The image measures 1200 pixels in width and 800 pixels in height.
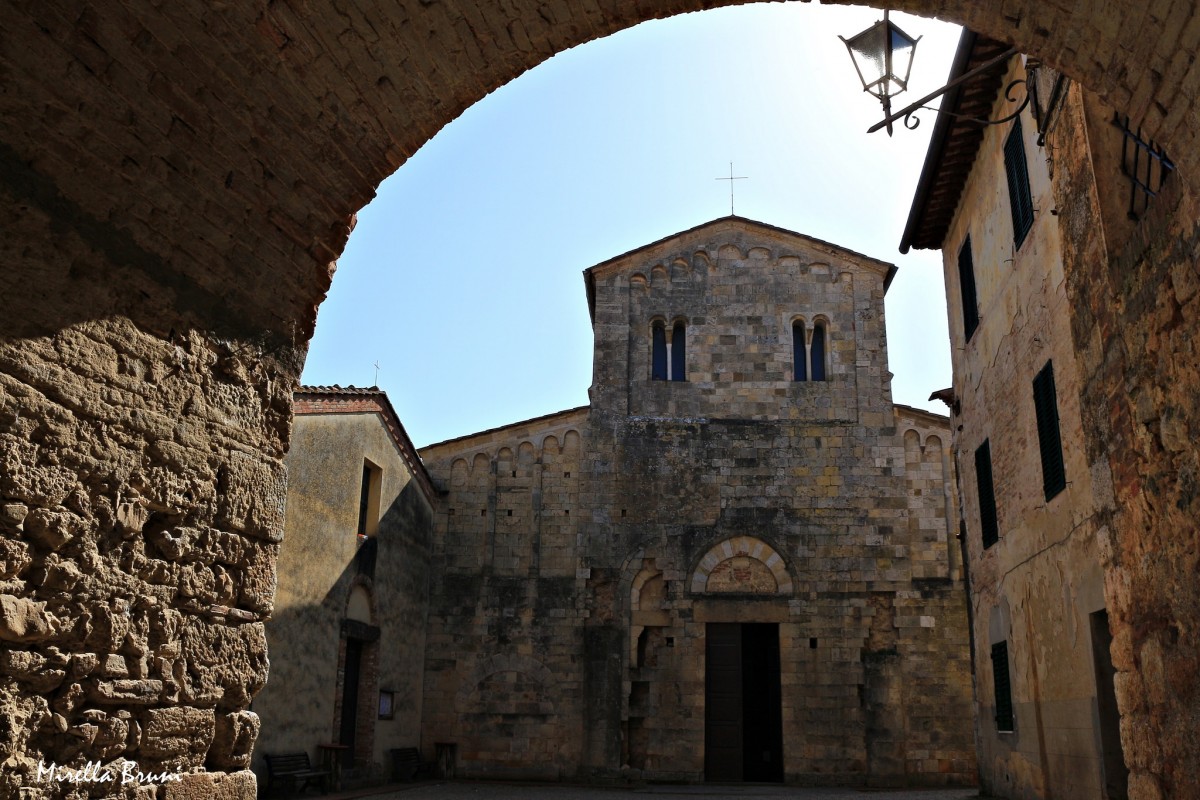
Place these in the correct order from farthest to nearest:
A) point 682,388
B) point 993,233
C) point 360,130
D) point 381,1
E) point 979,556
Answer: point 682,388 < point 979,556 < point 993,233 < point 360,130 < point 381,1

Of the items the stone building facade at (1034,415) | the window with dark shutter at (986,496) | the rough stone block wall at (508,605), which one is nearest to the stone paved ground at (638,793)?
the rough stone block wall at (508,605)

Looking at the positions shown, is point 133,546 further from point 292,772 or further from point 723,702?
point 723,702

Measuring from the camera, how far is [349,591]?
14672mm

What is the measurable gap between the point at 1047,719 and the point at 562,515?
34.3 feet

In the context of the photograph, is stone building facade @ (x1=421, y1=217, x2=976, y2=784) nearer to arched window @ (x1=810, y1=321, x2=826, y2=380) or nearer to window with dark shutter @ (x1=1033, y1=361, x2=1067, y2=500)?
arched window @ (x1=810, y1=321, x2=826, y2=380)

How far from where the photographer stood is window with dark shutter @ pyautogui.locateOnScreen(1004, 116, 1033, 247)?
9.39 meters

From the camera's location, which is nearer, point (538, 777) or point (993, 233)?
point (993, 233)

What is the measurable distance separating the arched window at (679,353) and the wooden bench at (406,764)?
8.24 metres

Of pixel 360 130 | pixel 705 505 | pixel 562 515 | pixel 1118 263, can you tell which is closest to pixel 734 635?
pixel 705 505

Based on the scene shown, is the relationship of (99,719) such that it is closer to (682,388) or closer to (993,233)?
(993,233)

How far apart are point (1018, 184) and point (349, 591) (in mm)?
10448

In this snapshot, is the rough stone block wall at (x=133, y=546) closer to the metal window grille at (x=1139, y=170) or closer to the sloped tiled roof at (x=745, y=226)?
the metal window grille at (x=1139, y=170)

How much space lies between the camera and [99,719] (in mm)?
3441

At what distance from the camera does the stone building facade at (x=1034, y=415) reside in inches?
234
